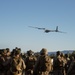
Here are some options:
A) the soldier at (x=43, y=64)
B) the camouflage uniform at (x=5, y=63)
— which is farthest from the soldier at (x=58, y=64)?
the soldier at (x=43, y=64)

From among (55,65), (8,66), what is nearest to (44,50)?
(8,66)

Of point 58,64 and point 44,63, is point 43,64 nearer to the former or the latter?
point 44,63

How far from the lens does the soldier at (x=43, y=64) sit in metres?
15.6

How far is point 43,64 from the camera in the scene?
15.9 meters

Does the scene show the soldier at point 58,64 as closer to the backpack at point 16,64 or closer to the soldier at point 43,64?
the soldier at point 43,64

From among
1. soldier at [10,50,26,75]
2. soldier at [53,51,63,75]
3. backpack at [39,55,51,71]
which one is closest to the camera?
soldier at [10,50,26,75]

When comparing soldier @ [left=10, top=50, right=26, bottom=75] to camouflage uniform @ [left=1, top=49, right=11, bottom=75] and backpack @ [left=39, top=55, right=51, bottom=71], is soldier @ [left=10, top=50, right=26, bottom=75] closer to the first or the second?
camouflage uniform @ [left=1, top=49, right=11, bottom=75]

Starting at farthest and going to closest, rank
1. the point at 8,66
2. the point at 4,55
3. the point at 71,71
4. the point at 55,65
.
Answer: the point at 55,65 → the point at 4,55 → the point at 8,66 → the point at 71,71

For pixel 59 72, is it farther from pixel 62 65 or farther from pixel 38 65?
pixel 38 65

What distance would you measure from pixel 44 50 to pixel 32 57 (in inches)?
256

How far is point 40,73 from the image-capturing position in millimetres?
15773

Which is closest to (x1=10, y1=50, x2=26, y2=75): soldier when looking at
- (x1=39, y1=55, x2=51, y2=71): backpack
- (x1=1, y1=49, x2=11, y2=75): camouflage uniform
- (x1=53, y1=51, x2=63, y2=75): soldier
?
(x1=1, y1=49, x2=11, y2=75): camouflage uniform

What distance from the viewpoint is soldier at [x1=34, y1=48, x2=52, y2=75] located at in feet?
51.3

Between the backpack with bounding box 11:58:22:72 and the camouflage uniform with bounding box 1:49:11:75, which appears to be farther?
the camouflage uniform with bounding box 1:49:11:75
